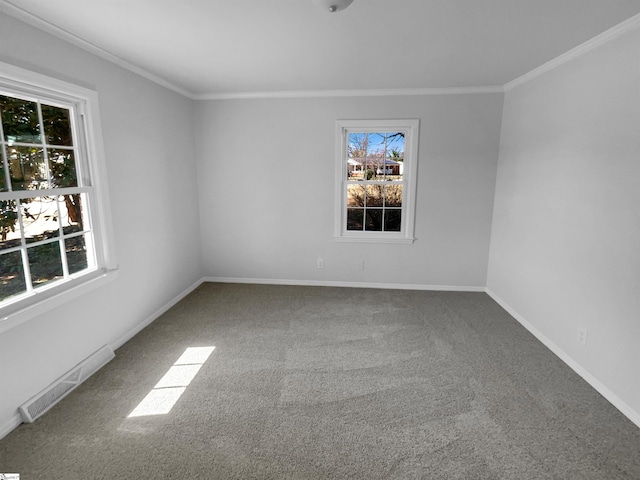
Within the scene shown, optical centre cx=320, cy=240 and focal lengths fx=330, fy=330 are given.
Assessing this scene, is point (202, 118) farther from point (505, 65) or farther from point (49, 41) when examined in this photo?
point (505, 65)

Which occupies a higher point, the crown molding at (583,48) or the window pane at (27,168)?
the crown molding at (583,48)

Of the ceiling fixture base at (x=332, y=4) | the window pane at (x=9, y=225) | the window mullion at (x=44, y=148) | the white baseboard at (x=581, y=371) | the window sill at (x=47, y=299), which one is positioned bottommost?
the white baseboard at (x=581, y=371)

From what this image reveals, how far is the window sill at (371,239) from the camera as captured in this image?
13.6 feet

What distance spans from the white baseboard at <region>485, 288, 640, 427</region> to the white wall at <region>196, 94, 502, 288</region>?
0.94 m

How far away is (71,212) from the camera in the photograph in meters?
2.48

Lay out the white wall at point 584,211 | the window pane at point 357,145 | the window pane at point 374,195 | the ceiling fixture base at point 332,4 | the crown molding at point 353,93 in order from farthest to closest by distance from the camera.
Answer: the window pane at point 374,195, the window pane at point 357,145, the crown molding at point 353,93, the white wall at point 584,211, the ceiling fixture base at point 332,4

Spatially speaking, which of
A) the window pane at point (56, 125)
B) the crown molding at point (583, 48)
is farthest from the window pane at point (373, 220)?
the window pane at point (56, 125)

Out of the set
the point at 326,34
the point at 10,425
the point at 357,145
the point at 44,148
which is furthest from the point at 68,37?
the point at 357,145

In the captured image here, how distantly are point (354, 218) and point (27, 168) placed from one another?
10.5 ft

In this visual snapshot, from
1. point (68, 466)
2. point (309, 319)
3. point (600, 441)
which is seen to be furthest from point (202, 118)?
point (600, 441)

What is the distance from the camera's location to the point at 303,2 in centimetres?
182

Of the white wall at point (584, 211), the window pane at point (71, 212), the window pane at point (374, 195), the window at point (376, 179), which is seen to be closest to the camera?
the white wall at point (584, 211)

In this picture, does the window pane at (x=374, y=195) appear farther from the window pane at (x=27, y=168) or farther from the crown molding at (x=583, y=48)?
the window pane at (x=27, y=168)

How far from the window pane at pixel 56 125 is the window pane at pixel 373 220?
3.09m
